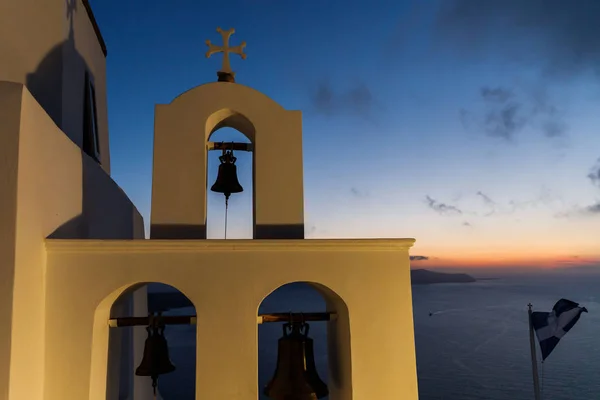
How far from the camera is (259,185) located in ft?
12.0

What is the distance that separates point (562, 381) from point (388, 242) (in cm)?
4404

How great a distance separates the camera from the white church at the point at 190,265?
8.82 feet

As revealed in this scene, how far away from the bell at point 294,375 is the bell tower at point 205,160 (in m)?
0.81

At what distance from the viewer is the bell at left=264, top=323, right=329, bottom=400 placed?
10.6 feet

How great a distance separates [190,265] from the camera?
3.14 metres

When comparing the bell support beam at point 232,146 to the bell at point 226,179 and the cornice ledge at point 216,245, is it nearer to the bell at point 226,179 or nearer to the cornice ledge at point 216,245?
the bell at point 226,179

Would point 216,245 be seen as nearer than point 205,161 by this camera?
Yes

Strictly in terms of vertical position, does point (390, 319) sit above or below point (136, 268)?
below

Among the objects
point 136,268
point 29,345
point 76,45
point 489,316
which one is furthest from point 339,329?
point 489,316

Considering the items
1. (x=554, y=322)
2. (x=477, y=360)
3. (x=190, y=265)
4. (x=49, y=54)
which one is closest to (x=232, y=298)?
(x=190, y=265)

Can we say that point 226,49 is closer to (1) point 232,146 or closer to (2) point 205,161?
(1) point 232,146

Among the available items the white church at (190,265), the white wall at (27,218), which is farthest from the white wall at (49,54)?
the white wall at (27,218)

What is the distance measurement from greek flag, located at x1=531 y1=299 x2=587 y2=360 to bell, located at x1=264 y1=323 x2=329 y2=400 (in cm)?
531

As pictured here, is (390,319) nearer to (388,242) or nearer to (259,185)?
(388,242)
